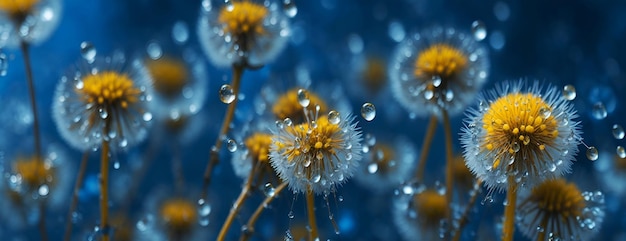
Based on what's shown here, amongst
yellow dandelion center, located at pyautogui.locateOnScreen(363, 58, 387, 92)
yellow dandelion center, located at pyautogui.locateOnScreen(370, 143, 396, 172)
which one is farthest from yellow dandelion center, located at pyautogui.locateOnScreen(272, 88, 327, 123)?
yellow dandelion center, located at pyautogui.locateOnScreen(363, 58, 387, 92)

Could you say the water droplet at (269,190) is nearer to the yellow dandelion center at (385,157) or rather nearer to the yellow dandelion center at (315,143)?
the yellow dandelion center at (315,143)

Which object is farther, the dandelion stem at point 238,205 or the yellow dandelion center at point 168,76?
the yellow dandelion center at point 168,76

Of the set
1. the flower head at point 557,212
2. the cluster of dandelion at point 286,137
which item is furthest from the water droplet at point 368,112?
the flower head at point 557,212

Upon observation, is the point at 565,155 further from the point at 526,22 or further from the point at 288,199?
the point at 526,22

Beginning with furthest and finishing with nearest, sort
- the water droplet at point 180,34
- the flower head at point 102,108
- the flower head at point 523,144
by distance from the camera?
the water droplet at point 180,34, the flower head at point 102,108, the flower head at point 523,144

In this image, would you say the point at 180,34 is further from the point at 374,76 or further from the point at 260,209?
the point at 260,209

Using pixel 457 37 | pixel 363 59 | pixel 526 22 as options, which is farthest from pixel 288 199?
pixel 526 22
